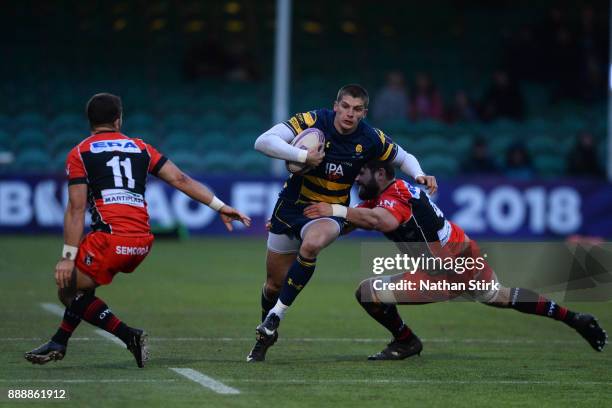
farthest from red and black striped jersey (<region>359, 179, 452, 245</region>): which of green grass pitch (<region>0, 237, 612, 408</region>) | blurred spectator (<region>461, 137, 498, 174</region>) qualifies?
blurred spectator (<region>461, 137, 498, 174</region>)

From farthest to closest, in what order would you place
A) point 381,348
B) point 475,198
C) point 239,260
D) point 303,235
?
point 475,198
point 239,260
point 381,348
point 303,235

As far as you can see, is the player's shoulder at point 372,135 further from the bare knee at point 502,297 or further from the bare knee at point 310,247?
the bare knee at point 502,297

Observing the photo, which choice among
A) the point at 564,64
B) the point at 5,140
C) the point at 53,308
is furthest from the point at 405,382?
the point at 564,64

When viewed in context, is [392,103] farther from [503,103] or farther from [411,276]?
[411,276]

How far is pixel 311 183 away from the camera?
9.02 m

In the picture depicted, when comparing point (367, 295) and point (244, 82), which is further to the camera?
point (244, 82)

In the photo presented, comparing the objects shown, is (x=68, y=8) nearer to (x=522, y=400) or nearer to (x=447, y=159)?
(x=447, y=159)

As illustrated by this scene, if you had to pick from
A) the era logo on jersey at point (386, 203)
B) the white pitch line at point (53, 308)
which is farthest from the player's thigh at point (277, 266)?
the white pitch line at point (53, 308)

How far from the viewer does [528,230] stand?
20859 mm

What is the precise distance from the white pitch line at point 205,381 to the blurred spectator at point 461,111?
646 inches

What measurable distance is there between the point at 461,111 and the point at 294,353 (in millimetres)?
15233

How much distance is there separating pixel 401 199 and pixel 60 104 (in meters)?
15.9

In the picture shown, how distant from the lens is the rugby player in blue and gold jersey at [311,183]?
858 centimetres

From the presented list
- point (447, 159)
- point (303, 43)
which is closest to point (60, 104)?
point (303, 43)
